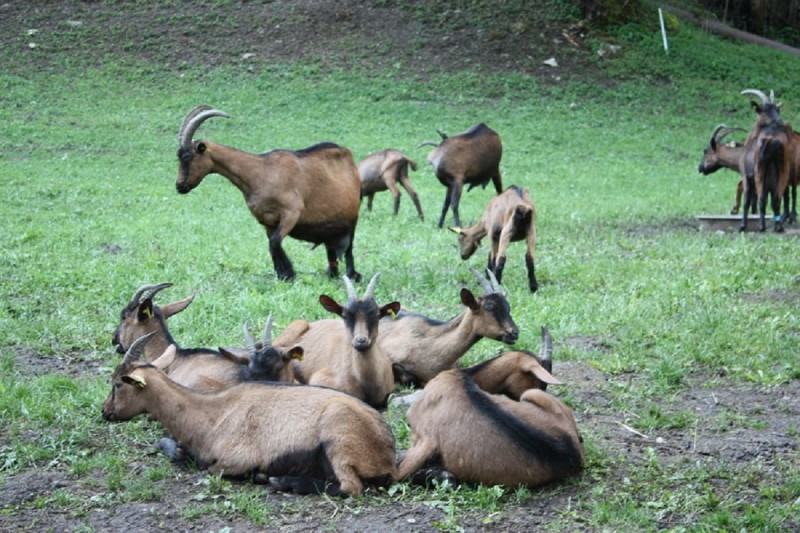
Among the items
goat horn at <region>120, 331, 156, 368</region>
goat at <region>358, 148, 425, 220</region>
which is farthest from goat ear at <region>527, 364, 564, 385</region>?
goat at <region>358, 148, 425, 220</region>

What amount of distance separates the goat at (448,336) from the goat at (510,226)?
293 centimetres

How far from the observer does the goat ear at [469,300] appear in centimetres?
796

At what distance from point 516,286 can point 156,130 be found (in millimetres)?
14849

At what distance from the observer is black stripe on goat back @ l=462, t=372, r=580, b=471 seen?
19.7 ft

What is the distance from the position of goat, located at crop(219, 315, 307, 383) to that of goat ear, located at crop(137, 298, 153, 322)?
1037mm

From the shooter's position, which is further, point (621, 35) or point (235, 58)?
point (621, 35)

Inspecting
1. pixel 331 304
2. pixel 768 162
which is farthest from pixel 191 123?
pixel 768 162

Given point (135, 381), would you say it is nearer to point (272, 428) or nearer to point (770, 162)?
point (272, 428)

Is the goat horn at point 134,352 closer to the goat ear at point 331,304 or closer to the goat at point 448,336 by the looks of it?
the goat ear at point 331,304

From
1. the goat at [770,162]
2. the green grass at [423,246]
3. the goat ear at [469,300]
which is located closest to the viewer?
the green grass at [423,246]

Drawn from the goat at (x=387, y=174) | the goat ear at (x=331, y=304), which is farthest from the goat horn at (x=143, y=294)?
the goat at (x=387, y=174)

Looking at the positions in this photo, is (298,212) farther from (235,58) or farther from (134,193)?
(235,58)

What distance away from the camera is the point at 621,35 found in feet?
106

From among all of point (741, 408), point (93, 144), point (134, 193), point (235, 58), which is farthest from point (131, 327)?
point (235, 58)
